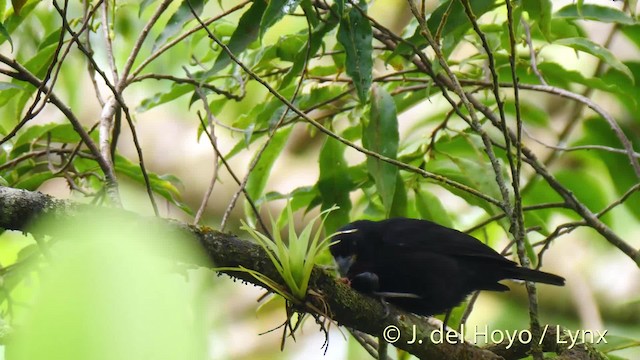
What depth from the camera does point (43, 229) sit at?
1.60 metres

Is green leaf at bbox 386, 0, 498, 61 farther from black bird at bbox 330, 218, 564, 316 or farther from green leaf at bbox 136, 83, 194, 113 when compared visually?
green leaf at bbox 136, 83, 194, 113

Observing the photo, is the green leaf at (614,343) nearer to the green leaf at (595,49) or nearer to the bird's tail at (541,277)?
the bird's tail at (541,277)

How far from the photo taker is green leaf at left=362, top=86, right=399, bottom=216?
2.39 meters

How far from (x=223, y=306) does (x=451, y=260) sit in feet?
18.0

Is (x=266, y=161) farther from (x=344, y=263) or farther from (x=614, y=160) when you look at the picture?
(x=614, y=160)

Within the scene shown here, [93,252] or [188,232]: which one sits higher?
[93,252]

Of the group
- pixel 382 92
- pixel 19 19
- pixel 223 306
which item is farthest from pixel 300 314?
pixel 223 306

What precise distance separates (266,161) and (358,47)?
0.85 metres

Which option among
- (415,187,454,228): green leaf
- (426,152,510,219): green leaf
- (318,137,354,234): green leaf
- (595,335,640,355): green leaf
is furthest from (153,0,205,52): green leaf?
(595,335,640,355): green leaf

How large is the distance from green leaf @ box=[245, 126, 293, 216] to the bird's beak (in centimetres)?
52

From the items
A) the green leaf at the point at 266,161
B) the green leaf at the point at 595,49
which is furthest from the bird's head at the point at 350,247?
the green leaf at the point at 595,49

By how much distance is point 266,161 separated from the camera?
295 cm

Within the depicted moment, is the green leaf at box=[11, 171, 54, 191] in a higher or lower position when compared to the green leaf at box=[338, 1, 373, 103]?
lower

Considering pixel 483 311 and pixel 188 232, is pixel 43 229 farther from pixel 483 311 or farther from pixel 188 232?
pixel 483 311
